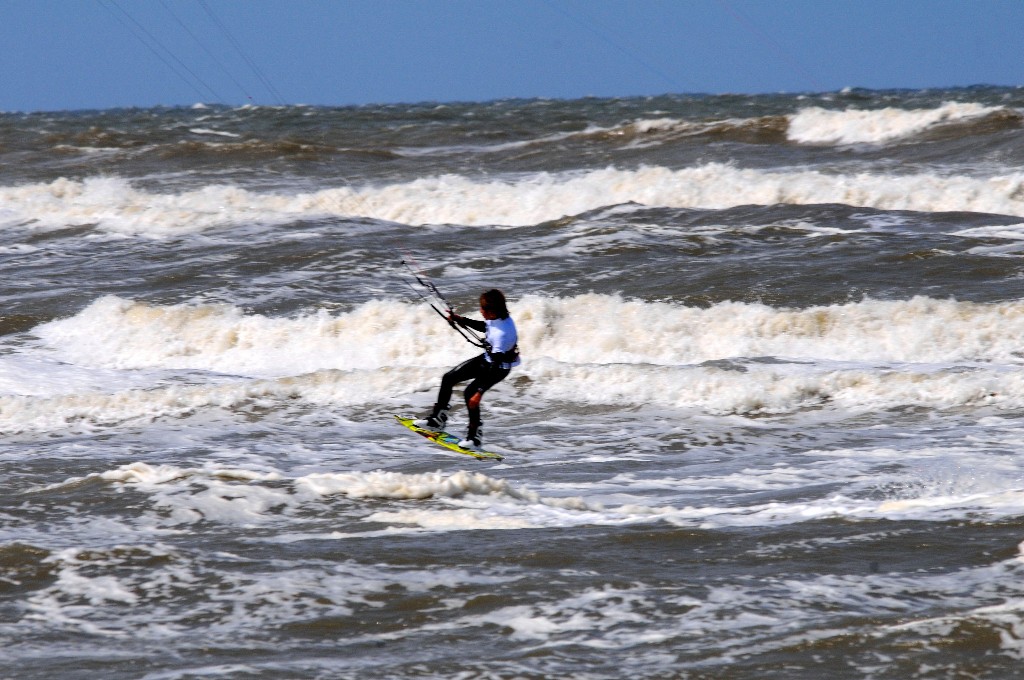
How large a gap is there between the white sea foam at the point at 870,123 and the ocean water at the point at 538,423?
111 cm

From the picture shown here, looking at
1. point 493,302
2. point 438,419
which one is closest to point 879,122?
point 438,419

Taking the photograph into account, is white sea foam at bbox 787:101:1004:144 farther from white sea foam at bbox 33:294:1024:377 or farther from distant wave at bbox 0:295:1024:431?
distant wave at bbox 0:295:1024:431

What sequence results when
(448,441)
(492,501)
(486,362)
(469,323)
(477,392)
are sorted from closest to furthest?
(492,501), (469,323), (486,362), (477,392), (448,441)

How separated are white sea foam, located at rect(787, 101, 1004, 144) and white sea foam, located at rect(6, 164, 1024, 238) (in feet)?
19.5

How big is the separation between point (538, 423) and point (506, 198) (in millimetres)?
14517

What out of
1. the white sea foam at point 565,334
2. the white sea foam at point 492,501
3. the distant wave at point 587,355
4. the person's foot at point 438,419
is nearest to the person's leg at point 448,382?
the person's foot at point 438,419

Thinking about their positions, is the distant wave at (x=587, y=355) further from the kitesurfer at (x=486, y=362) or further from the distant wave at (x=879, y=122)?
the distant wave at (x=879, y=122)

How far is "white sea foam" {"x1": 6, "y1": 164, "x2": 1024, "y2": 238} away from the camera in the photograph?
2389 cm

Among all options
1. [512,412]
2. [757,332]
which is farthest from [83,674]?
[757,332]

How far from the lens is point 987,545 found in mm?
7375

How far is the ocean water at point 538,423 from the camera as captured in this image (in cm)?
631

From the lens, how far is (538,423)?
1262 centimetres

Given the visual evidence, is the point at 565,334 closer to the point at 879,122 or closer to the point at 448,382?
the point at 448,382

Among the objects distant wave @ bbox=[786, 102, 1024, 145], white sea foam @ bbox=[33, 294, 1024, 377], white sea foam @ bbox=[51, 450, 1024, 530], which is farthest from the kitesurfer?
distant wave @ bbox=[786, 102, 1024, 145]
